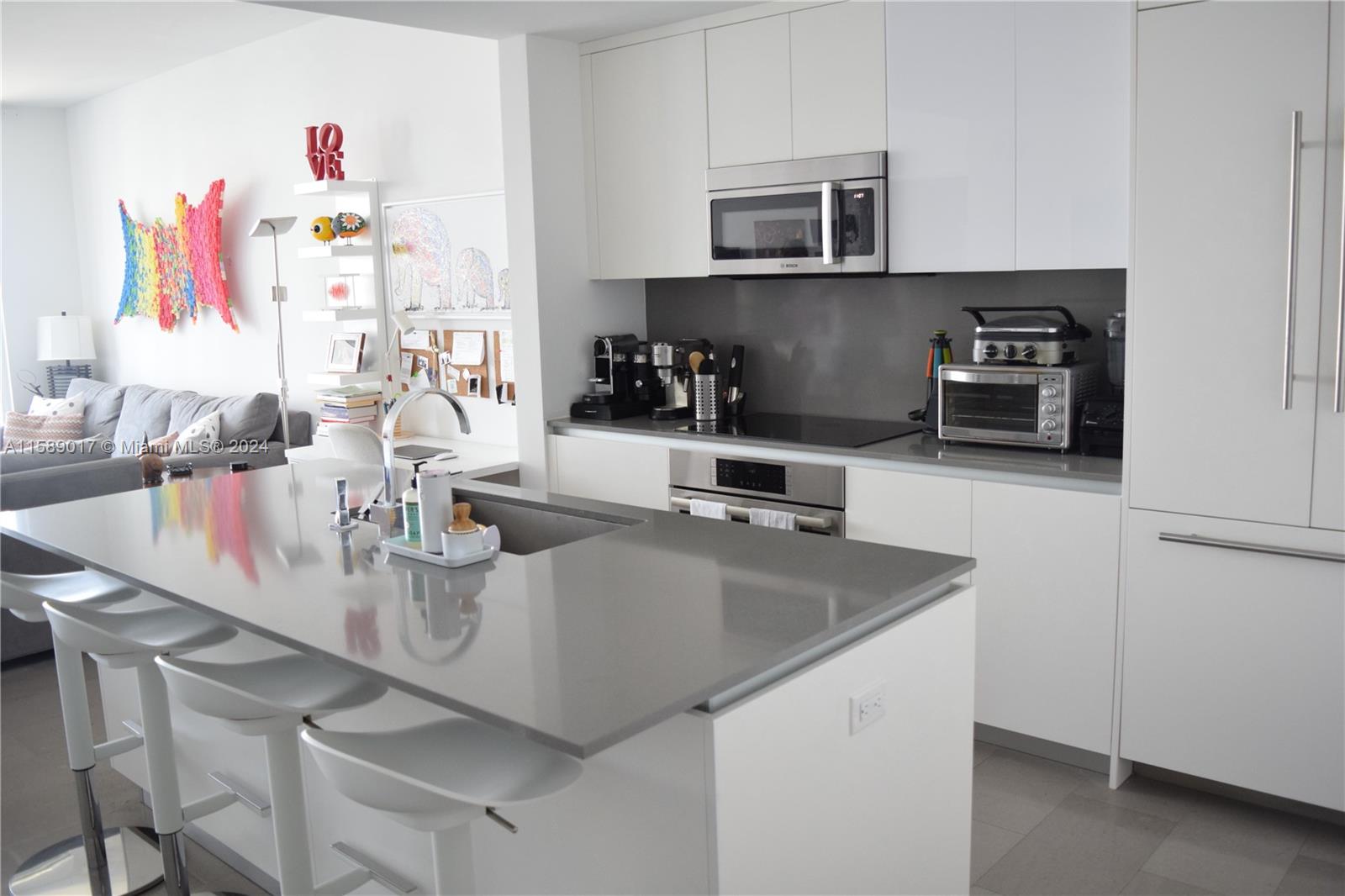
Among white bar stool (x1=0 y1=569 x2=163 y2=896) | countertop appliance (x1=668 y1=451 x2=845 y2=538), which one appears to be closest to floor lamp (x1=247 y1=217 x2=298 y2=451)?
countertop appliance (x1=668 y1=451 x2=845 y2=538)

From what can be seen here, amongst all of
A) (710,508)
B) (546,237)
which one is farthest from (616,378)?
(710,508)

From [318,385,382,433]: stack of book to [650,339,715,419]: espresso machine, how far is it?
197cm

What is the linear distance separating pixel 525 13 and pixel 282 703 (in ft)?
9.41

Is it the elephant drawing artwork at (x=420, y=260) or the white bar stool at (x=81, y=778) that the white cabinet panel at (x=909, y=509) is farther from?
the elephant drawing artwork at (x=420, y=260)

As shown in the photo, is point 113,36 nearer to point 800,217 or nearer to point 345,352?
point 345,352

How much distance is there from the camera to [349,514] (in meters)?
2.92

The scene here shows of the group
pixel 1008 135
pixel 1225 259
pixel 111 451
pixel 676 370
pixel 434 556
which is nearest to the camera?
pixel 434 556

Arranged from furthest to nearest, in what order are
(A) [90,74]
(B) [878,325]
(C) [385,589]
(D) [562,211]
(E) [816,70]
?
1. (A) [90,74]
2. (D) [562,211]
3. (B) [878,325]
4. (E) [816,70]
5. (C) [385,589]

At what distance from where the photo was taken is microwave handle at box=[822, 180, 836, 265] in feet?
12.2

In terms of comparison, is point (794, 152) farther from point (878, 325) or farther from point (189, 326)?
point (189, 326)

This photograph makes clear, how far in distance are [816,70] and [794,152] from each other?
294 mm

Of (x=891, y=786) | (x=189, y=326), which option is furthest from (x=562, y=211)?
(x=189, y=326)

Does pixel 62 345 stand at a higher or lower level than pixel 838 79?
lower

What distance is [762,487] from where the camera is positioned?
12.8ft
